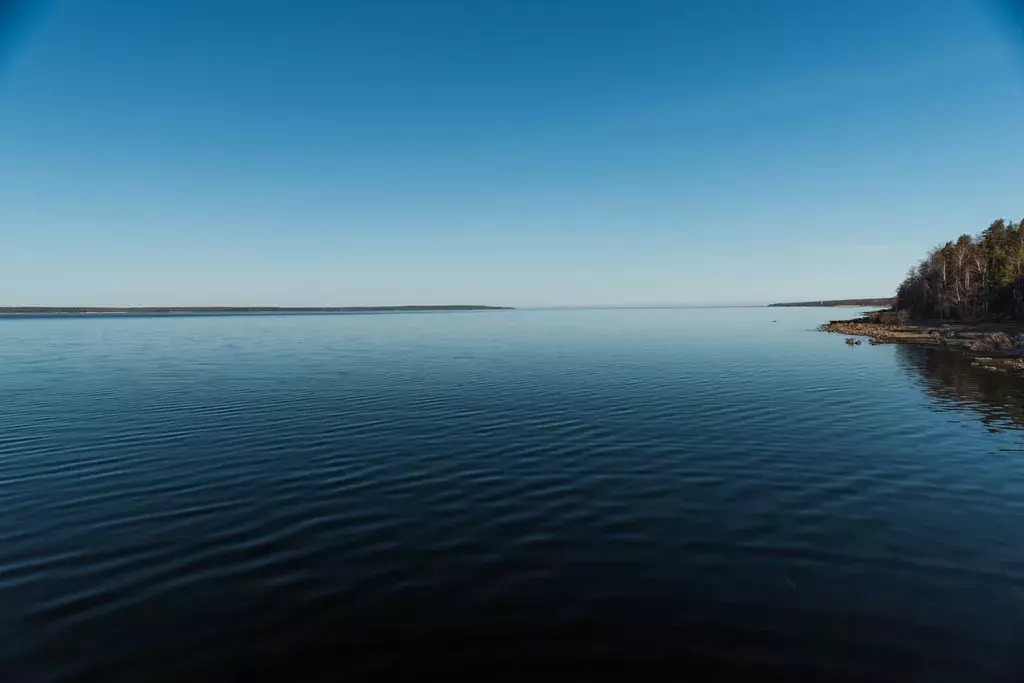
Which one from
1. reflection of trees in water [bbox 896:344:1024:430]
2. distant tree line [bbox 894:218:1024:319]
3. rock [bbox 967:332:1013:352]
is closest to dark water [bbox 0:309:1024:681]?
reflection of trees in water [bbox 896:344:1024:430]

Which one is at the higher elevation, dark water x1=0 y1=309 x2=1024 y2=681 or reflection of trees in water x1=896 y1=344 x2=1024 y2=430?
reflection of trees in water x1=896 y1=344 x2=1024 y2=430

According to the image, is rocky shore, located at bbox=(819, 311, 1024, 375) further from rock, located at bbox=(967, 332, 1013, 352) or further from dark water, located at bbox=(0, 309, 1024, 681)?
dark water, located at bbox=(0, 309, 1024, 681)

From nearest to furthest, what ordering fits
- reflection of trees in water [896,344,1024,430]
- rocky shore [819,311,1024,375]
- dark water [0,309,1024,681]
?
dark water [0,309,1024,681]
reflection of trees in water [896,344,1024,430]
rocky shore [819,311,1024,375]

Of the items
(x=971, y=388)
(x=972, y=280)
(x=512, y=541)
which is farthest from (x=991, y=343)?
(x=512, y=541)

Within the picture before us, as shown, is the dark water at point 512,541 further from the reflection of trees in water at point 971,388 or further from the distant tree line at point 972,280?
the distant tree line at point 972,280

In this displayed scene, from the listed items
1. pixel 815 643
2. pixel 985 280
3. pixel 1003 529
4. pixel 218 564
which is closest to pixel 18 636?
pixel 218 564

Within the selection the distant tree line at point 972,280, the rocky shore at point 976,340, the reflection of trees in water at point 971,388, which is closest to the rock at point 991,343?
the rocky shore at point 976,340
